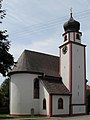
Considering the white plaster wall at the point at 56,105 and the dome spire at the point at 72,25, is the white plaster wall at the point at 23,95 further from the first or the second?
the dome spire at the point at 72,25

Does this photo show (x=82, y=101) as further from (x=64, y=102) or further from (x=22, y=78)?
(x=22, y=78)

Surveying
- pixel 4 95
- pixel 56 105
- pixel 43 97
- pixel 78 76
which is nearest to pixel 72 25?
pixel 78 76

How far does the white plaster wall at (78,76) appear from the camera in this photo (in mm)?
52625

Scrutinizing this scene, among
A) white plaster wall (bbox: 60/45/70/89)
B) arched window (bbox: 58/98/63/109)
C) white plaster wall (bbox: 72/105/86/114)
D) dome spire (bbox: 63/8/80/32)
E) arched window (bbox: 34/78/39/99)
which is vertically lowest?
white plaster wall (bbox: 72/105/86/114)

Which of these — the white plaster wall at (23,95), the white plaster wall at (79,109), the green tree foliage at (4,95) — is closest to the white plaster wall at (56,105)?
the white plaster wall at (79,109)

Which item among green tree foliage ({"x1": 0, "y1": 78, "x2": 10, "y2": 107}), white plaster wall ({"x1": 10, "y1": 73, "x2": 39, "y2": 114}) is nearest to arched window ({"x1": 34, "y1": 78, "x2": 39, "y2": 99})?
white plaster wall ({"x1": 10, "y1": 73, "x2": 39, "y2": 114})

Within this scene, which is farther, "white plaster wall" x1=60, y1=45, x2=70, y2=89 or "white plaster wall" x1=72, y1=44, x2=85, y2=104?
"white plaster wall" x1=60, y1=45, x2=70, y2=89

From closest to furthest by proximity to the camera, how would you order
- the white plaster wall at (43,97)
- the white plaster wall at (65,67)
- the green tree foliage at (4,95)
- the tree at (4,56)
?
the tree at (4,56) → the white plaster wall at (43,97) → the white plaster wall at (65,67) → the green tree foliage at (4,95)

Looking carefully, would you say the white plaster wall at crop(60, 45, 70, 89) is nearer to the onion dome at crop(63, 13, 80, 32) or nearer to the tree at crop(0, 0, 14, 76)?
the onion dome at crop(63, 13, 80, 32)

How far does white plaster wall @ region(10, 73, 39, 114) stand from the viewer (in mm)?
49750

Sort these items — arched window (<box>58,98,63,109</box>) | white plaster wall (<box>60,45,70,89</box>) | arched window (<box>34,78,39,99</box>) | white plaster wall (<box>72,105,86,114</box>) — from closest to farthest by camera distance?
arched window (<box>58,98,63,109</box>) < arched window (<box>34,78,39,99</box>) < white plaster wall (<box>72,105,86,114</box>) < white plaster wall (<box>60,45,70,89</box>)

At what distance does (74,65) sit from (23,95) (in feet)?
34.9

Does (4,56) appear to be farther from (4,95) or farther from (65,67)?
(4,95)

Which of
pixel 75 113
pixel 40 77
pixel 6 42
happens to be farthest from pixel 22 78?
pixel 6 42
